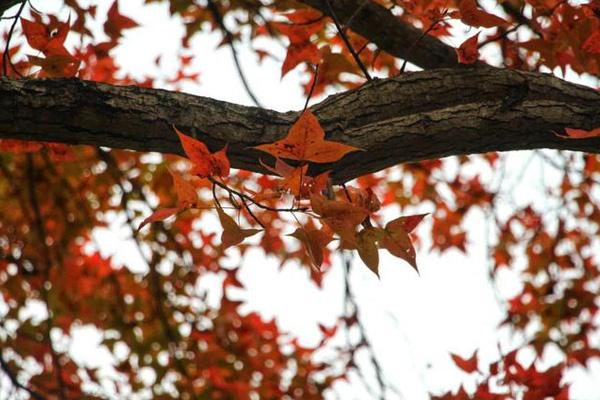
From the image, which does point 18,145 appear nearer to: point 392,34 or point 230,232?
point 230,232

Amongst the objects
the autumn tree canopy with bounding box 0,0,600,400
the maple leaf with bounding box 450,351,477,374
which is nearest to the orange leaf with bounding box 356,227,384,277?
the autumn tree canopy with bounding box 0,0,600,400

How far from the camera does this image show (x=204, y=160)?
→ 1.03 meters

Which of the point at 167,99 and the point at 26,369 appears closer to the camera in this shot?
the point at 167,99

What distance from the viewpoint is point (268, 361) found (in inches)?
112

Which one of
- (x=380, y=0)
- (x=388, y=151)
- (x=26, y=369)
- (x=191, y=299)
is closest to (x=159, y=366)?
(x=191, y=299)

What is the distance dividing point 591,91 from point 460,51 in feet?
0.96

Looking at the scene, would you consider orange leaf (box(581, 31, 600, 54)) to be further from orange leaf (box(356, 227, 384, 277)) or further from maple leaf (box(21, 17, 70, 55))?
maple leaf (box(21, 17, 70, 55))

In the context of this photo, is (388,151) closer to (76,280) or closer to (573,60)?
(573,60)

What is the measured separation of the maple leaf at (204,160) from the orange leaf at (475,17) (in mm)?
506

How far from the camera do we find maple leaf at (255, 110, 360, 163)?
3.17ft

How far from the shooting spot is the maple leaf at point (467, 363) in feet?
6.06

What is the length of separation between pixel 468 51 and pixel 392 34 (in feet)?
1.20

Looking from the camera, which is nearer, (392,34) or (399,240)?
(399,240)

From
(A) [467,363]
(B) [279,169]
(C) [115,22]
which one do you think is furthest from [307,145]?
(A) [467,363]
